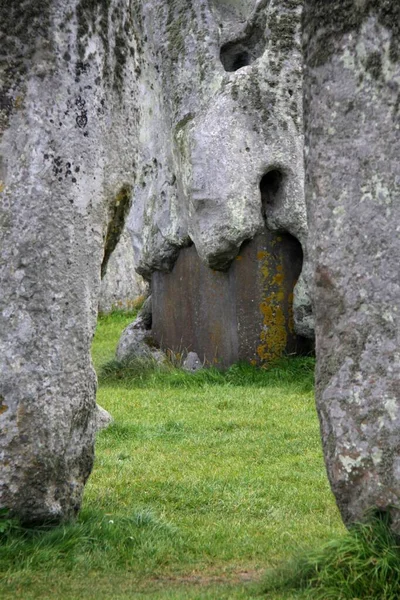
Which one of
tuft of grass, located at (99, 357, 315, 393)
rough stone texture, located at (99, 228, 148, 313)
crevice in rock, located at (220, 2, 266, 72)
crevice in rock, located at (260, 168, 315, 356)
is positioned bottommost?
tuft of grass, located at (99, 357, 315, 393)

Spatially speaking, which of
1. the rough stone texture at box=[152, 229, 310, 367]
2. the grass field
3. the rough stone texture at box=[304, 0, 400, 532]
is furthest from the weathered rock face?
the rough stone texture at box=[152, 229, 310, 367]

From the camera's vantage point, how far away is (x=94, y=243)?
459 centimetres

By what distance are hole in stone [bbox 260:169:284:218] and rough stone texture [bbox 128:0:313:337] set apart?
0.04ft

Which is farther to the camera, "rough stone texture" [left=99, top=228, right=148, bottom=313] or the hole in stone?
"rough stone texture" [left=99, top=228, right=148, bottom=313]

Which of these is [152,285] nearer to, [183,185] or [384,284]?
[183,185]

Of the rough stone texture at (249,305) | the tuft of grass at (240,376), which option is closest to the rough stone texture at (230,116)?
the rough stone texture at (249,305)

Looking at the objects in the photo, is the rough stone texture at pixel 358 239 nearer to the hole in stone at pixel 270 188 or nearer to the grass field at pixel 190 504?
the grass field at pixel 190 504

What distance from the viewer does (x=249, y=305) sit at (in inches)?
366

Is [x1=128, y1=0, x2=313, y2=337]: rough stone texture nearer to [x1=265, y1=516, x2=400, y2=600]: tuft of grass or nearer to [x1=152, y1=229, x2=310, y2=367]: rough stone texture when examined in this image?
[x1=152, y1=229, x2=310, y2=367]: rough stone texture

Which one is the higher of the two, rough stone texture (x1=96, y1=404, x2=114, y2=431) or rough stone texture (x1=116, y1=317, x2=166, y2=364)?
rough stone texture (x1=116, y1=317, x2=166, y2=364)

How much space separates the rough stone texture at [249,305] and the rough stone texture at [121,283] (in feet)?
23.1

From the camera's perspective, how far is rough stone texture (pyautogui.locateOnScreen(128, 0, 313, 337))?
9.23 m

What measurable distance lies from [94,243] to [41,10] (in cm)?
89

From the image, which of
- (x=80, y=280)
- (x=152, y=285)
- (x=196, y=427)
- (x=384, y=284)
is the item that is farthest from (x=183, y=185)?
(x=384, y=284)
